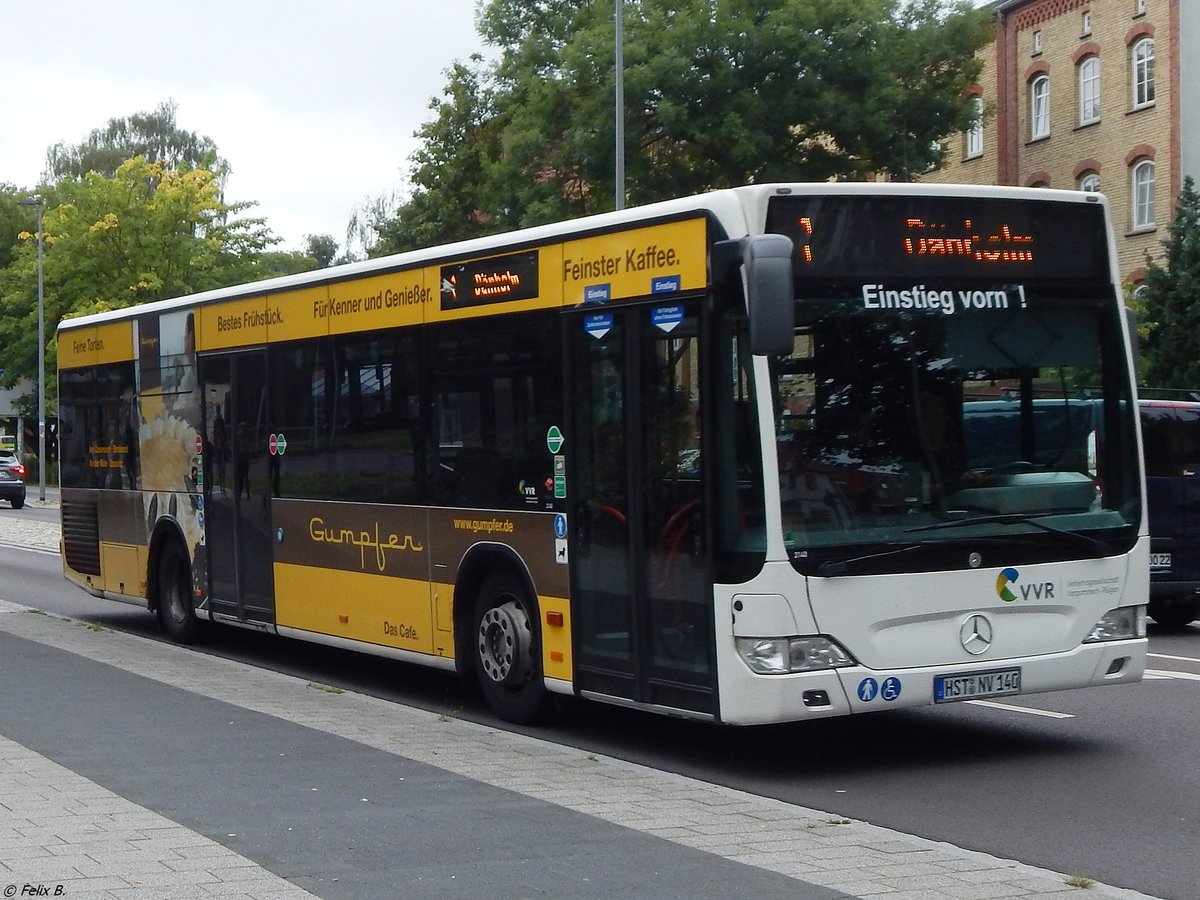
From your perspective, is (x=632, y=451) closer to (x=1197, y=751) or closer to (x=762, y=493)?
(x=762, y=493)

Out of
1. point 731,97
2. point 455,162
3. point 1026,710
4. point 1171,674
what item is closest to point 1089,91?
point 731,97

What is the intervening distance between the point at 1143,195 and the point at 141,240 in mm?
32677

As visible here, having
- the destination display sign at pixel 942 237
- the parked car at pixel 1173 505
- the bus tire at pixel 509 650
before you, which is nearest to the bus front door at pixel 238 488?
the bus tire at pixel 509 650

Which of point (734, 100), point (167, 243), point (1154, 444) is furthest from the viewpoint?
point (167, 243)

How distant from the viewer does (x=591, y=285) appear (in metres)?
9.44

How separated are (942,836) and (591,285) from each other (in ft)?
12.0

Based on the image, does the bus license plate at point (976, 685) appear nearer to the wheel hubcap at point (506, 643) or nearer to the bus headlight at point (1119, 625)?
the bus headlight at point (1119, 625)

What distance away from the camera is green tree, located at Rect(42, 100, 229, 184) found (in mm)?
75688

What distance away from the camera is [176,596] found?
1524 cm

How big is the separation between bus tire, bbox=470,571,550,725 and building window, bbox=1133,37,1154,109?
3311cm

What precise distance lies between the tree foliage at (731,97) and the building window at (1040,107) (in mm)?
5124

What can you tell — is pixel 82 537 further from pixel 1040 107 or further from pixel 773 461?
pixel 1040 107

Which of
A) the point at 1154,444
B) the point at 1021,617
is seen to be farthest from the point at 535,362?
the point at 1154,444

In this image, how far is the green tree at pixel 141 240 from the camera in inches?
2259
